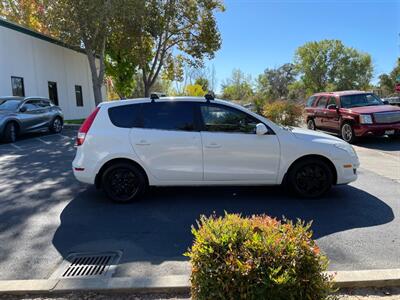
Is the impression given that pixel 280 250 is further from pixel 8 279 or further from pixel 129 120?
pixel 129 120

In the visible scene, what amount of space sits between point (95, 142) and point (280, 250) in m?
4.08

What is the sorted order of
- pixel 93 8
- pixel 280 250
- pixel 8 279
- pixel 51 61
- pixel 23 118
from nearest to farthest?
pixel 280 250, pixel 8 279, pixel 23 118, pixel 93 8, pixel 51 61

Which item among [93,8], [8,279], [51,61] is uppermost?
[93,8]

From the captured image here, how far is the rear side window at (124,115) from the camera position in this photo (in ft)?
18.9

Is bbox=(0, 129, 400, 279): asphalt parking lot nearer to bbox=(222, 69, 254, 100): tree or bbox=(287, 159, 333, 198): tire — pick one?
bbox=(287, 159, 333, 198): tire

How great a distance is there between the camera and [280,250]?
2252mm

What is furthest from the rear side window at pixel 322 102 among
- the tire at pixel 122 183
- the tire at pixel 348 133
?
the tire at pixel 122 183

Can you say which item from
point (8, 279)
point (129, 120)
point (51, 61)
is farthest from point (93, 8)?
point (8, 279)

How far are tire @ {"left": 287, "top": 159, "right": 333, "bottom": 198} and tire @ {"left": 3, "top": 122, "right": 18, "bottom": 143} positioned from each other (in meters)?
11.0

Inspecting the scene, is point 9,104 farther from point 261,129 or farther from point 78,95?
point 78,95

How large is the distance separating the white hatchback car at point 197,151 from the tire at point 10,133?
28.8 ft

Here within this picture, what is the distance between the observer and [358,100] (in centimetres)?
1355

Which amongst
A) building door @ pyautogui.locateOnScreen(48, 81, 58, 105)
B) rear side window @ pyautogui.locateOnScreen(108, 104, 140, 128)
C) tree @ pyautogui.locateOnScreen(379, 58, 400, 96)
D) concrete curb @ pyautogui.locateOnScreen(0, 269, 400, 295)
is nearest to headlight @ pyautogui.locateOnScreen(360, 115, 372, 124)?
rear side window @ pyautogui.locateOnScreen(108, 104, 140, 128)

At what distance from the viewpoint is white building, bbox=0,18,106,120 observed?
18617 mm
